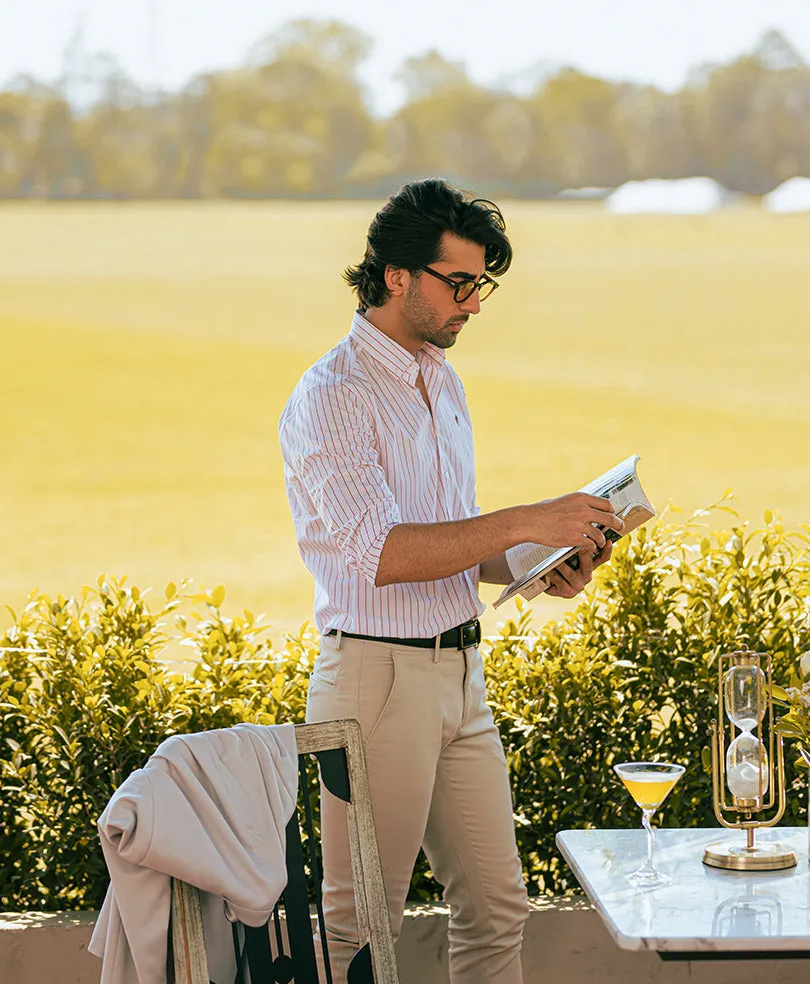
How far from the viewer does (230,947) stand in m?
1.68

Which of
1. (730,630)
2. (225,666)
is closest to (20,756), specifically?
(225,666)

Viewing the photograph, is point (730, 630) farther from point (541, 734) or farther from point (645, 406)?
point (645, 406)

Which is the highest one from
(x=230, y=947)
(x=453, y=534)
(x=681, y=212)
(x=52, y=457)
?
(x=681, y=212)

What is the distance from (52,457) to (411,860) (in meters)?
13.9

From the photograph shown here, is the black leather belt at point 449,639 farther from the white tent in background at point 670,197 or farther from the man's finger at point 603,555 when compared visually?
the white tent in background at point 670,197

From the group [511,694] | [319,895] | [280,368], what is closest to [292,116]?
[280,368]

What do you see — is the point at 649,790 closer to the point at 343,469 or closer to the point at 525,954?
the point at 343,469

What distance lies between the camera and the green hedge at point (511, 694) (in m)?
2.61

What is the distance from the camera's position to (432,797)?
7.18 ft

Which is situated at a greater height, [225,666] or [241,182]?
[241,182]

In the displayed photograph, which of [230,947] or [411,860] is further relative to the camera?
[411,860]

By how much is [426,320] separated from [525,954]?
1.23 metres

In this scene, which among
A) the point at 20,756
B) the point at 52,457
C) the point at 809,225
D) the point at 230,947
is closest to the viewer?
the point at 230,947

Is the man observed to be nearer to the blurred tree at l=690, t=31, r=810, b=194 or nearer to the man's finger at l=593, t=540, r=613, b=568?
the man's finger at l=593, t=540, r=613, b=568
